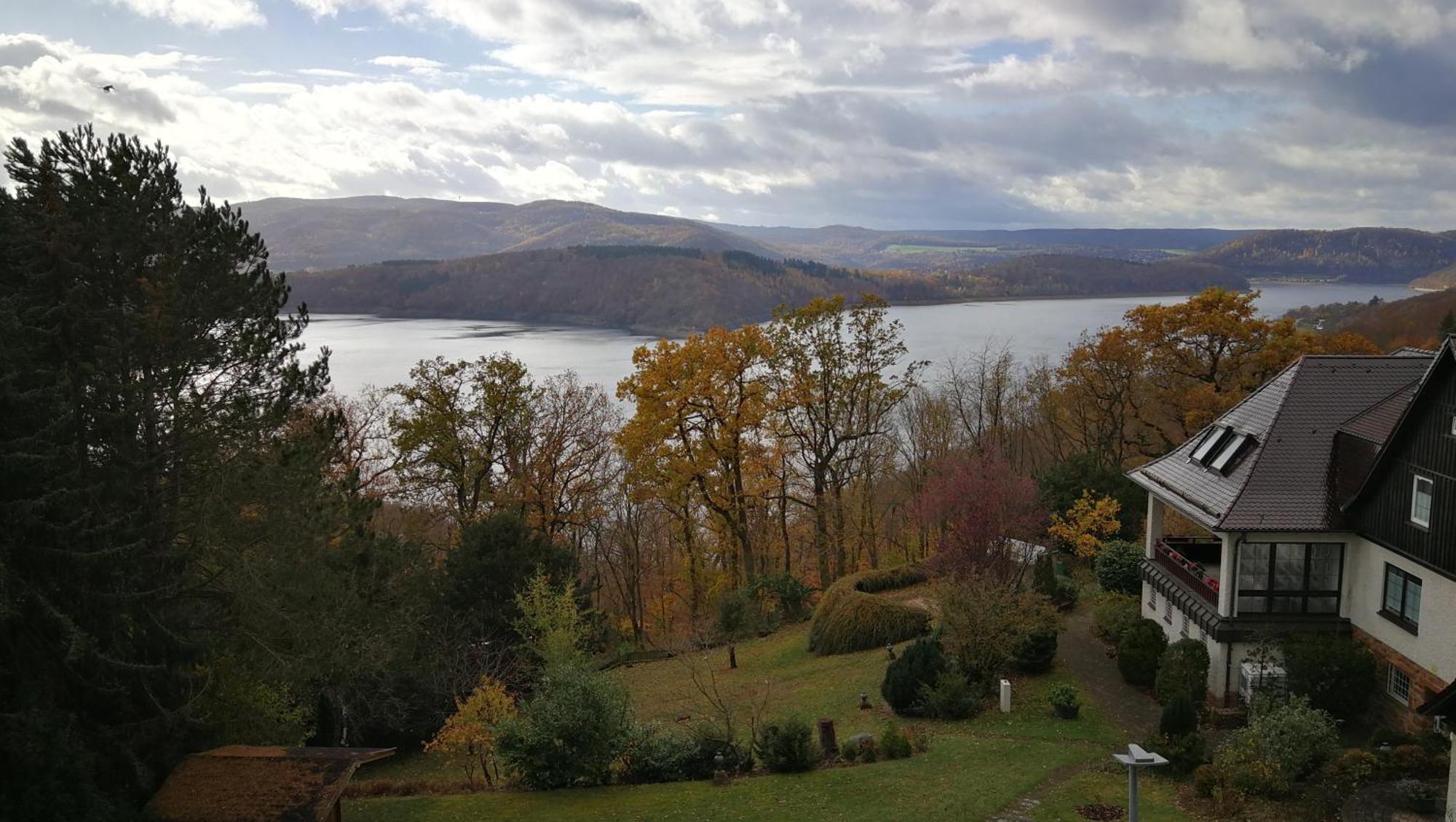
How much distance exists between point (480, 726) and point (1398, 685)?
15.8 metres

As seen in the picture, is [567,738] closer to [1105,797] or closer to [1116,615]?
[1105,797]

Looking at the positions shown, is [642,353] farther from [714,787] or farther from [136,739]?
[136,739]

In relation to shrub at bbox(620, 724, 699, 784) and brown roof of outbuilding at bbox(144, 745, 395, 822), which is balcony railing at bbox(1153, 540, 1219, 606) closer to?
shrub at bbox(620, 724, 699, 784)

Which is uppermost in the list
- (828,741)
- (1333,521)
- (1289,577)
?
(1333,521)

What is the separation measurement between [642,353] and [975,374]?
70.6 ft

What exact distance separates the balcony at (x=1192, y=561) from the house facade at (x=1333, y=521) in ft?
0.19

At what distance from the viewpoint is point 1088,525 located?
26531mm

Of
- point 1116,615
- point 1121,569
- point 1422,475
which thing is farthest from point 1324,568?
point 1121,569

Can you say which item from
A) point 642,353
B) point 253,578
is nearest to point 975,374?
point 642,353

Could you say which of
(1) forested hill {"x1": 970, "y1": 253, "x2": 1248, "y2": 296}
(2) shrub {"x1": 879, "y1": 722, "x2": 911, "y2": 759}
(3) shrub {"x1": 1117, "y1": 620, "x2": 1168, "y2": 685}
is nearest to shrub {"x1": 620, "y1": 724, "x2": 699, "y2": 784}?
(2) shrub {"x1": 879, "y1": 722, "x2": 911, "y2": 759}

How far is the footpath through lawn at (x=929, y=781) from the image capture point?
13852 millimetres

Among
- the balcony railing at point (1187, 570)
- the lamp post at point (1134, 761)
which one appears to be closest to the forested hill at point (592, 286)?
the balcony railing at point (1187, 570)

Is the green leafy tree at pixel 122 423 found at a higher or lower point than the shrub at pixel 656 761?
higher

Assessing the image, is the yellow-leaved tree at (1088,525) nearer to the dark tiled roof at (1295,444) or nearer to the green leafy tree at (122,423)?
the dark tiled roof at (1295,444)
